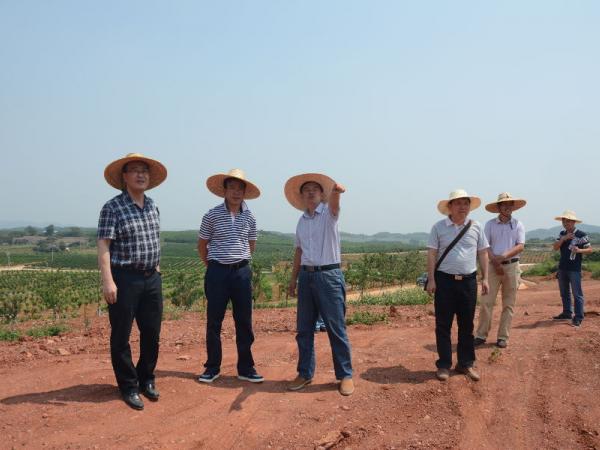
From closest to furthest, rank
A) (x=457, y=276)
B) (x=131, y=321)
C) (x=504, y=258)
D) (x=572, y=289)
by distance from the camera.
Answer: (x=131, y=321) < (x=457, y=276) < (x=504, y=258) < (x=572, y=289)

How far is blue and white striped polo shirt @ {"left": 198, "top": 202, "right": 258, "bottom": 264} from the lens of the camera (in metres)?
4.29

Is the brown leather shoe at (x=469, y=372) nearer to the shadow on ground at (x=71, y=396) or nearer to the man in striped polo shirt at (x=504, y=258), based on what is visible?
the man in striped polo shirt at (x=504, y=258)

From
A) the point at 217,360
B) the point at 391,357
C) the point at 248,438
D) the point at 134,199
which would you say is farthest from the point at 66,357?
the point at 391,357

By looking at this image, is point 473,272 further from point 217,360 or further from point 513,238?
point 217,360

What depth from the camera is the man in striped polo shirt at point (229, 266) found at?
14.1ft

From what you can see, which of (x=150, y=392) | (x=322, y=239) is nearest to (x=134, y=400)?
(x=150, y=392)

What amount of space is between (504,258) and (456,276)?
1476 millimetres

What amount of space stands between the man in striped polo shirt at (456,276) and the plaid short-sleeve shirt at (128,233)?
2658 mm

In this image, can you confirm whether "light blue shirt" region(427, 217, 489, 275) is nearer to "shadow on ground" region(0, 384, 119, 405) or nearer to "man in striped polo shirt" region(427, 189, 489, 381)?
"man in striped polo shirt" region(427, 189, 489, 381)

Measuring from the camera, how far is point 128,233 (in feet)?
12.4

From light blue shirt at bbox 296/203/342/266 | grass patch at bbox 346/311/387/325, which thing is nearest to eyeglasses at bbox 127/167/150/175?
light blue shirt at bbox 296/203/342/266

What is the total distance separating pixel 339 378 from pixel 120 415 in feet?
6.24

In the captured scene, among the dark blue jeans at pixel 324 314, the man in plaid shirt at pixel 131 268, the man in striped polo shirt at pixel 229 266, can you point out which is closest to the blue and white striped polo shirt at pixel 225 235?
the man in striped polo shirt at pixel 229 266

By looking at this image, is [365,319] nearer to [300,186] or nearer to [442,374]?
[442,374]
